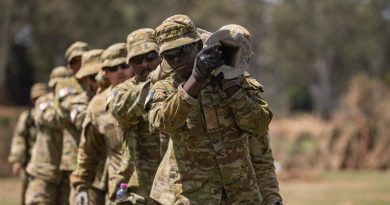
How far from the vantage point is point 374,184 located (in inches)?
882

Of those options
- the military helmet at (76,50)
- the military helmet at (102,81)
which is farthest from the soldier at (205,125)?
the military helmet at (76,50)

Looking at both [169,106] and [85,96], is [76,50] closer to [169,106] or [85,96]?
[85,96]

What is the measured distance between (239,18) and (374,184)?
1625 inches

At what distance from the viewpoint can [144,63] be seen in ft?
21.8

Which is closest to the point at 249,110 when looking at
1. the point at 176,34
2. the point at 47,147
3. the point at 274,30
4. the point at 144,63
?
the point at 176,34

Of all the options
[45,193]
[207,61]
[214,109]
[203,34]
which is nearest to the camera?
[207,61]

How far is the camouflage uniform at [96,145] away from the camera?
Result: 24.1 feet

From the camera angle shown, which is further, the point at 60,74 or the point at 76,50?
the point at 60,74

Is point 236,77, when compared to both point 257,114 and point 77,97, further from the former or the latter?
point 77,97

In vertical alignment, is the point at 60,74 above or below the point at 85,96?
above

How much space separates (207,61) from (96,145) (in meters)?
3.23

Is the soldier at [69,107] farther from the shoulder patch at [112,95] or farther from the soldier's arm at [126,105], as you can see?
the soldier's arm at [126,105]

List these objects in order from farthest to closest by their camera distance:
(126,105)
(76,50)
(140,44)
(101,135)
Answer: (76,50) < (101,135) < (140,44) < (126,105)

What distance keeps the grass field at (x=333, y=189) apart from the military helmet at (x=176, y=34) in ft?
43.0
